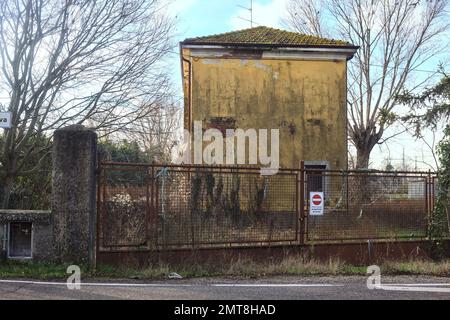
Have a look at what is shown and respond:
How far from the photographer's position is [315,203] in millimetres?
11469

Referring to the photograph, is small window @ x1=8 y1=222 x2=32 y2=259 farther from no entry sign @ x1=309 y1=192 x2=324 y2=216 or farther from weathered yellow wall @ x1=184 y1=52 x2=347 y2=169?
weathered yellow wall @ x1=184 y1=52 x2=347 y2=169

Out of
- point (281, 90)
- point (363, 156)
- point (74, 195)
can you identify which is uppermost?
point (281, 90)

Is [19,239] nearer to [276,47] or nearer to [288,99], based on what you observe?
[288,99]

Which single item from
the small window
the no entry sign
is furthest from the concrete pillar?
the no entry sign

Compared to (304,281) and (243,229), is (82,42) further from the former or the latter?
(304,281)

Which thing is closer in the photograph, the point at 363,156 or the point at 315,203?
the point at 315,203

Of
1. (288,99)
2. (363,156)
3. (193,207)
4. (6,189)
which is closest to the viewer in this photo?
(193,207)

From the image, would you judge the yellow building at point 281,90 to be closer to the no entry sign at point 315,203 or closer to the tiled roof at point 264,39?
the tiled roof at point 264,39

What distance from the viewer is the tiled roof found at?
21500 millimetres

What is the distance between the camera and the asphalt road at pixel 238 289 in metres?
7.48

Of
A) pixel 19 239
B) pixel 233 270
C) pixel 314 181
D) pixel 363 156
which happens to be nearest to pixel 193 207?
pixel 233 270

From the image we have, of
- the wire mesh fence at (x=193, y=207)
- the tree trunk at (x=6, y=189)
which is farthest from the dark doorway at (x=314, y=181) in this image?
the tree trunk at (x=6, y=189)

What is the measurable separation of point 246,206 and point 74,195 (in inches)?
143

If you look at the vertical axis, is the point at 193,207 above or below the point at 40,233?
above
